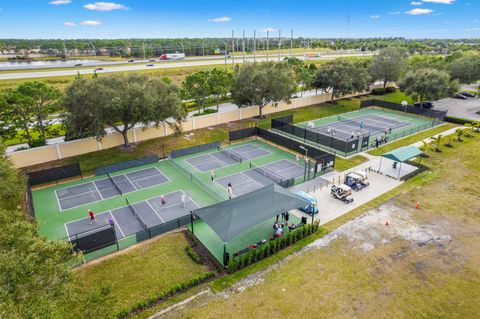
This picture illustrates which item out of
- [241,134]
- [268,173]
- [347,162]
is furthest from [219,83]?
[347,162]

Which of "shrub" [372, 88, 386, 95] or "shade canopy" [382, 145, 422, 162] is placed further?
"shrub" [372, 88, 386, 95]

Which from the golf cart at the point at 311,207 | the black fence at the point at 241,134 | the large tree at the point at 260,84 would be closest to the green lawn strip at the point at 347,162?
the golf cart at the point at 311,207

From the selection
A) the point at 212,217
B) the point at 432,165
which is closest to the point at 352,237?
the point at 212,217

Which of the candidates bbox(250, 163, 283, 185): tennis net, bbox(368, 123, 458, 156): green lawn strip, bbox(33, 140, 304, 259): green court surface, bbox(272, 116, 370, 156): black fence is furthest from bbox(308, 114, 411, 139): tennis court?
bbox(250, 163, 283, 185): tennis net

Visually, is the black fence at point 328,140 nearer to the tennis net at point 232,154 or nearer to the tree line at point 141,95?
the tree line at point 141,95

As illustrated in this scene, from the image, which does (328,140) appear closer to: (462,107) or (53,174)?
(53,174)

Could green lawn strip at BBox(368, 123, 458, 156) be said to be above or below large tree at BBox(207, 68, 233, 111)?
below

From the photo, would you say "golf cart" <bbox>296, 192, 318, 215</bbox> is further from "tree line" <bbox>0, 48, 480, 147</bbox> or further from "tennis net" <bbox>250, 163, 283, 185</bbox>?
"tree line" <bbox>0, 48, 480, 147</bbox>
